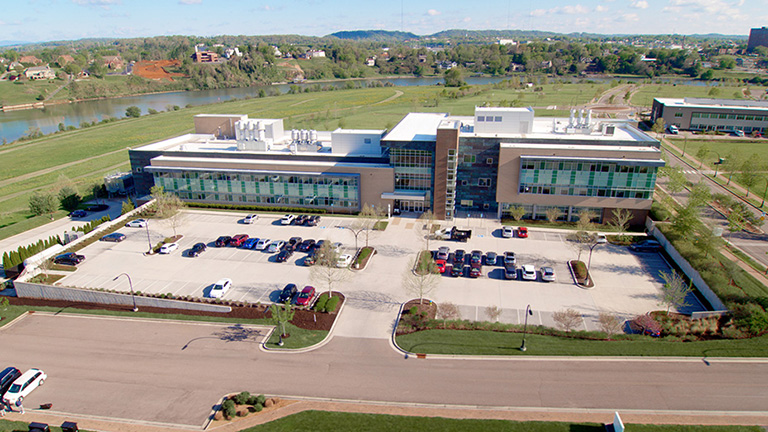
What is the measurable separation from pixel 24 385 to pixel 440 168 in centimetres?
4230

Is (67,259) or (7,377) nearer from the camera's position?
(7,377)

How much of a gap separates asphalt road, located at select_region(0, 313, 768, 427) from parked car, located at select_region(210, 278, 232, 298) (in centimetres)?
541

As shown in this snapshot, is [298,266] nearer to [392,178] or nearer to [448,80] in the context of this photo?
[392,178]

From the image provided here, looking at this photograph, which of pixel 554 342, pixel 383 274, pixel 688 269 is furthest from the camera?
pixel 383 274

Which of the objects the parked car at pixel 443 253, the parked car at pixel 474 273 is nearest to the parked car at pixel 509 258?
the parked car at pixel 474 273

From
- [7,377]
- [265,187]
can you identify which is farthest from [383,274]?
[7,377]

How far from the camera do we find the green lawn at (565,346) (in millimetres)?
31000

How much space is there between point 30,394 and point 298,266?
22.2 m

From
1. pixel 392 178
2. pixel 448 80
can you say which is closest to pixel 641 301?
pixel 392 178

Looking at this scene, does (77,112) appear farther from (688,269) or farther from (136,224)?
(688,269)

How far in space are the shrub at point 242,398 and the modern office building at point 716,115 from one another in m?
105

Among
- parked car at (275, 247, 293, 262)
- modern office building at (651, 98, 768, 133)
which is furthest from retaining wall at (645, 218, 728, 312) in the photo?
modern office building at (651, 98, 768, 133)

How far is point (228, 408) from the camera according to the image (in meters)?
26.6

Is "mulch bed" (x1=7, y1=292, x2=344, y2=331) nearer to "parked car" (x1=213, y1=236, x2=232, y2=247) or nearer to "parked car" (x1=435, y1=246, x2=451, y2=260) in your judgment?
"parked car" (x1=435, y1=246, x2=451, y2=260)
